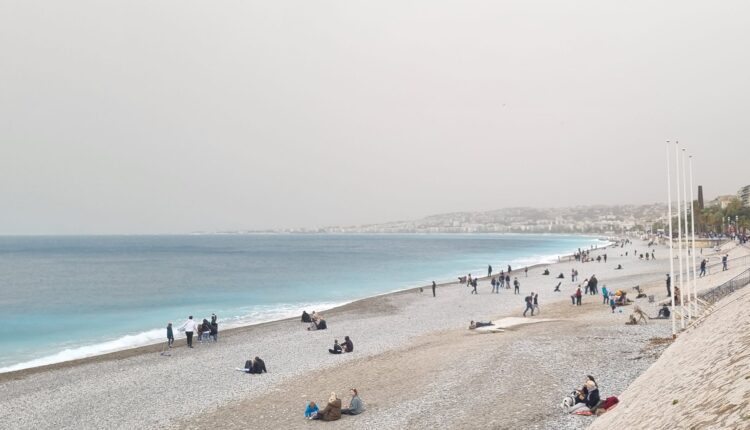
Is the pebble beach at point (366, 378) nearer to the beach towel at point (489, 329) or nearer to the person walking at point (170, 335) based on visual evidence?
the person walking at point (170, 335)

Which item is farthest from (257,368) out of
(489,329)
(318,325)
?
(489,329)

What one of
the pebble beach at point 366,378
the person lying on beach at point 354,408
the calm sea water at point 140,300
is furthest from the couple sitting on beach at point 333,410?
the calm sea water at point 140,300

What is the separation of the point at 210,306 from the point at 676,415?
4341 centimetres

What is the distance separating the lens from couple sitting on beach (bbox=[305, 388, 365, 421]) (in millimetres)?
14336

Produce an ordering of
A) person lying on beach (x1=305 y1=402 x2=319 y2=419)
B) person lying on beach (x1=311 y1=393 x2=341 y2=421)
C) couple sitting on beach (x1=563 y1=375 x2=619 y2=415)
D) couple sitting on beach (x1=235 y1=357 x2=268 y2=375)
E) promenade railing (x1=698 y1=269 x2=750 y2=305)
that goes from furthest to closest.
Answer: promenade railing (x1=698 y1=269 x2=750 y2=305) → couple sitting on beach (x1=235 y1=357 x2=268 y2=375) → person lying on beach (x1=305 y1=402 x2=319 y2=419) → person lying on beach (x1=311 y1=393 x2=341 y2=421) → couple sitting on beach (x1=563 y1=375 x2=619 y2=415)

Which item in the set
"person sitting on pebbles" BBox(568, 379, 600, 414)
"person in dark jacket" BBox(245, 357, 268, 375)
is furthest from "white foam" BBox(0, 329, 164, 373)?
"person sitting on pebbles" BBox(568, 379, 600, 414)

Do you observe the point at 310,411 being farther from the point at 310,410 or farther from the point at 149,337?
the point at 149,337

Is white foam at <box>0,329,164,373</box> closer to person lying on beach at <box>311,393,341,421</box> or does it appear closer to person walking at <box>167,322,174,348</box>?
person walking at <box>167,322,174,348</box>

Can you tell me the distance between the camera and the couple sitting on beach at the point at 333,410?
14336 mm

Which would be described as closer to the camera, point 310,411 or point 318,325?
point 310,411

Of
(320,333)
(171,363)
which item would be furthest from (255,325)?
(171,363)

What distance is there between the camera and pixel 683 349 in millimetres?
14086

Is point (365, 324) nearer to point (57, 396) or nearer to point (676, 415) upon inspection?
point (57, 396)

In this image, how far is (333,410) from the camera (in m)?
14.4
